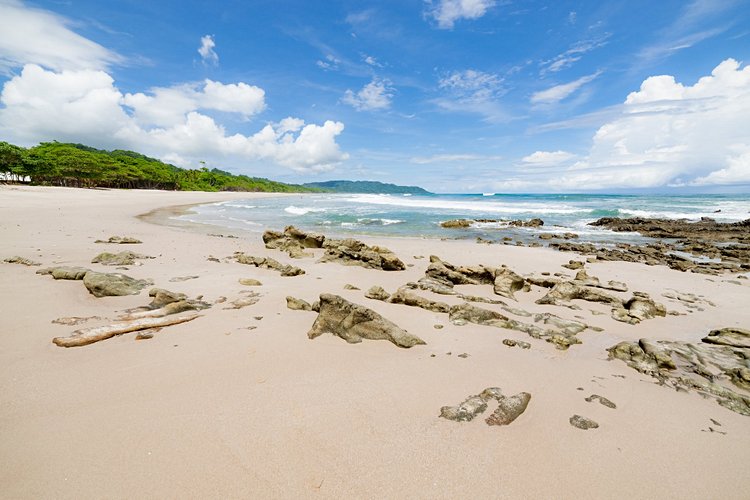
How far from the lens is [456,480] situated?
2.46m

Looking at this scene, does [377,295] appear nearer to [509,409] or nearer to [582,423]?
[509,409]

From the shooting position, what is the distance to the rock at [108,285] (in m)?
5.68

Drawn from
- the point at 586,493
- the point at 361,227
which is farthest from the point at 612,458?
the point at 361,227

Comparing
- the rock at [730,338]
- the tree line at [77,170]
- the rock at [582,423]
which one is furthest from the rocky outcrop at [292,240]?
the tree line at [77,170]

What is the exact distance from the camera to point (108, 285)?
226 inches

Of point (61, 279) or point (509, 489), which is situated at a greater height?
point (61, 279)

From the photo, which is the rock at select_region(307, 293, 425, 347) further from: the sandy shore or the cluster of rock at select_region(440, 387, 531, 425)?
the cluster of rock at select_region(440, 387, 531, 425)

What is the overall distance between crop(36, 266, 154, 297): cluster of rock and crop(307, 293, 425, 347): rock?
3.85m

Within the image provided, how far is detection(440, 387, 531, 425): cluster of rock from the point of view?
3123mm

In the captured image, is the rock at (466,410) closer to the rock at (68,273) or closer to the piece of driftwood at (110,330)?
the piece of driftwood at (110,330)

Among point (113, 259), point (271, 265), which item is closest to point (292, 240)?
point (271, 265)

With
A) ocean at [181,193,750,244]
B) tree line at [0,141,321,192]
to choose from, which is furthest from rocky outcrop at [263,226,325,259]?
tree line at [0,141,321,192]

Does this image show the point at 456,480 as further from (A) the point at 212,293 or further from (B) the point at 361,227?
(B) the point at 361,227

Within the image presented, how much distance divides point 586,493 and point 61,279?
8.73 meters
